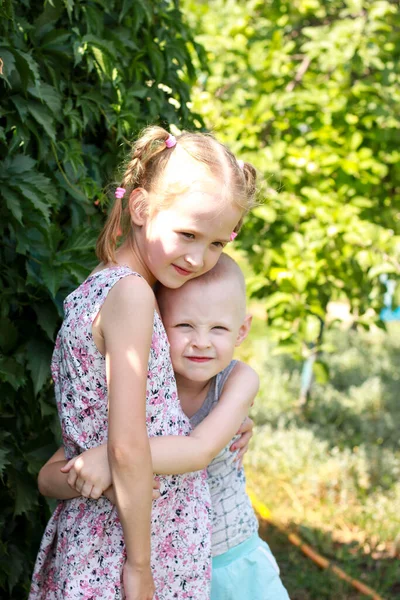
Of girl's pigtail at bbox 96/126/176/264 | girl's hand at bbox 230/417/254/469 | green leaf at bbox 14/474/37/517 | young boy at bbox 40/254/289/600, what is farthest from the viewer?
green leaf at bbox 14/474/37/517

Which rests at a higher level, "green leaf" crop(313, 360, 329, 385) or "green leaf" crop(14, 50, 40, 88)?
"green leaf" crop(14, 50, 40, 88)

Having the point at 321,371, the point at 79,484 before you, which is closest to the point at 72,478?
the point at 79,484

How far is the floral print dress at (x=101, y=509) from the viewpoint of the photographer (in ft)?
5.07

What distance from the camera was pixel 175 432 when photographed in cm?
165

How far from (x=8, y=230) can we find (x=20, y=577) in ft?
3.03

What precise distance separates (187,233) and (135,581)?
2.21 ft

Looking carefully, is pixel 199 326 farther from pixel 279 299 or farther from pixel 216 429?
pixel 279 299

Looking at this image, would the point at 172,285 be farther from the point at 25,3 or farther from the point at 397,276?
the point at 397,276

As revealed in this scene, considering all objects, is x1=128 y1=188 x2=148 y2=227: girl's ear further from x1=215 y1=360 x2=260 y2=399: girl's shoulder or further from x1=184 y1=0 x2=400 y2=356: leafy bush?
x1=184 y1=0 x2=400 y2=356: leafy bush

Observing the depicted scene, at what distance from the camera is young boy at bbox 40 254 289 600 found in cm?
157

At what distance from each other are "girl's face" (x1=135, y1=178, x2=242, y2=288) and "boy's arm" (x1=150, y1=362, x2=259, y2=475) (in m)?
0.28

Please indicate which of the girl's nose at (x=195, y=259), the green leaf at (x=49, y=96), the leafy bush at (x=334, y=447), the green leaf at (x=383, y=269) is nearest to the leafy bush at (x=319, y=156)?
the green leaf at (x=383, y=269)

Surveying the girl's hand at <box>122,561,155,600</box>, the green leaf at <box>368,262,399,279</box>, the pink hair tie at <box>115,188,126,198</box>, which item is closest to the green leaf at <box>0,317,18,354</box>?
the pink hair tie at <box>115,188,126,198</box>

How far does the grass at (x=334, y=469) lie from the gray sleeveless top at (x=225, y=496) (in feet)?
5.42
